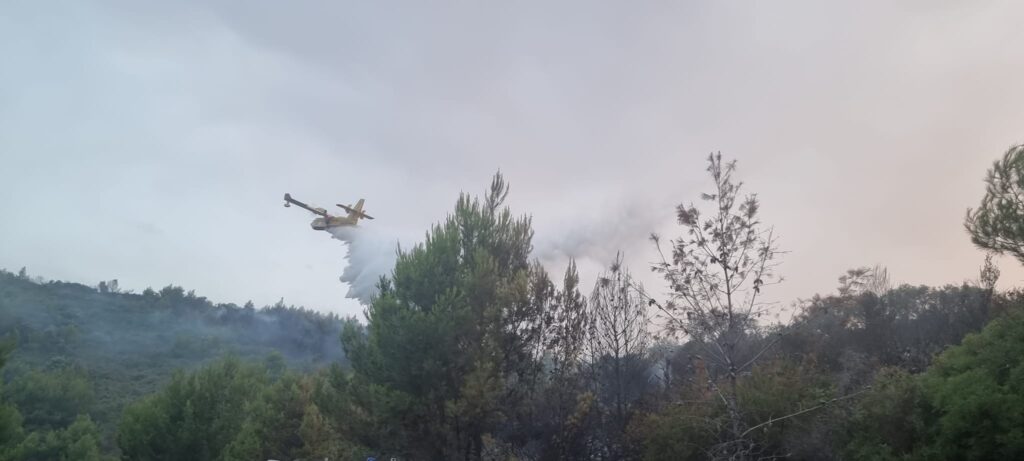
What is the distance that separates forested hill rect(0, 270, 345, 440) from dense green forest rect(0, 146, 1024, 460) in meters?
34.3

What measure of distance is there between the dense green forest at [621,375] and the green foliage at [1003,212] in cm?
4

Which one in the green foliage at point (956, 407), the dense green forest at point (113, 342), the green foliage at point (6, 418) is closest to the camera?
the green foliage at point (956, 407)

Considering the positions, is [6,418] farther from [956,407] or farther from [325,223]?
[956,407]

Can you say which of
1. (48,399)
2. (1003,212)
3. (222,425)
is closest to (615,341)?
(1003,212)

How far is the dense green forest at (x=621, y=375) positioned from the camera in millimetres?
11938

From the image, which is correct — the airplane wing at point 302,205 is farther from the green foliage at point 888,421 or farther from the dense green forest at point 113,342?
the green foliage at point 888,421

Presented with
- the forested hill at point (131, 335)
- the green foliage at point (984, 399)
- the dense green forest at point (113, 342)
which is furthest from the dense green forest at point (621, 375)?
the forested hill at point (131, 335)

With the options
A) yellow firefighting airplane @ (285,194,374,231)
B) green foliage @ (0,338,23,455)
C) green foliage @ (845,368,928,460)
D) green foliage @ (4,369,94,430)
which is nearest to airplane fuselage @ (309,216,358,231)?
yellow firefighting airplane @ (285,194,374,231)

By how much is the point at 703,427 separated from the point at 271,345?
97.5 metres

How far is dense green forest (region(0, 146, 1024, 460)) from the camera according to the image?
39.2 feet

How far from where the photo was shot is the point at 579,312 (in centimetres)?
1833

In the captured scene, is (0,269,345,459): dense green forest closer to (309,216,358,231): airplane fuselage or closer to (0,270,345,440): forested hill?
(0,270,345,440): forested hill

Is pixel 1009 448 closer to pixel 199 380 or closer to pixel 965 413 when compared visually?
pixel 965 413

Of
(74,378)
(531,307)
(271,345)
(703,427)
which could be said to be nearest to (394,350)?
(531,307)
